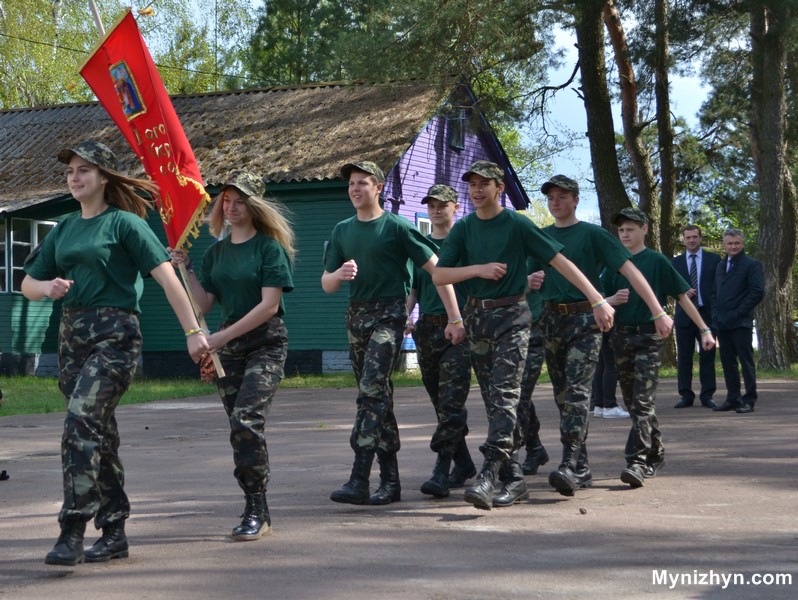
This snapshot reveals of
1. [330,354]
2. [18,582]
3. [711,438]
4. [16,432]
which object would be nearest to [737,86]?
[330,354]

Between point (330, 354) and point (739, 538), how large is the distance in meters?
20.2

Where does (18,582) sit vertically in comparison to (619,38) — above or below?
below

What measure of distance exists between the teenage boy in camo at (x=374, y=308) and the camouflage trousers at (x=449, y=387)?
1.22ft

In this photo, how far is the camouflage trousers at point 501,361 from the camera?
7750 mm

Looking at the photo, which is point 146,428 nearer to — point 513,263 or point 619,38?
point 513,263

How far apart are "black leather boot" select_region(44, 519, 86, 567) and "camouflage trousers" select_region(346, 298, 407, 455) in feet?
7.38

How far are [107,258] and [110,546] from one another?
1438 mm

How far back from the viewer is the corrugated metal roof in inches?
1049

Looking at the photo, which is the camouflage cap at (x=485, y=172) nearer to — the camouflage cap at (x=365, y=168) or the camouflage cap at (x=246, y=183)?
the camouflage cap at (x=365, y=168)

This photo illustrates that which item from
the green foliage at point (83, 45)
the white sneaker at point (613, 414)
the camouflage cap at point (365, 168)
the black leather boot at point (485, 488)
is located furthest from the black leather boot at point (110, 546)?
the green foliage at point (83, 45)

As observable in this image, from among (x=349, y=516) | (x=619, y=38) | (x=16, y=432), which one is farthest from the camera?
(x=619, y=38)

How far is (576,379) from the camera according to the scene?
28.0 feet

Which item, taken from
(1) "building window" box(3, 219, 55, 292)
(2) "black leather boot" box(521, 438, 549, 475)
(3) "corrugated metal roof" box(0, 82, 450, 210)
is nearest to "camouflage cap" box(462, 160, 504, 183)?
(2) "black leather boot" box(521, 438, 549, 475)

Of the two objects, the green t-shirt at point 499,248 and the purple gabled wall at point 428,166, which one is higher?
the purple gabled wall at point 428,166
